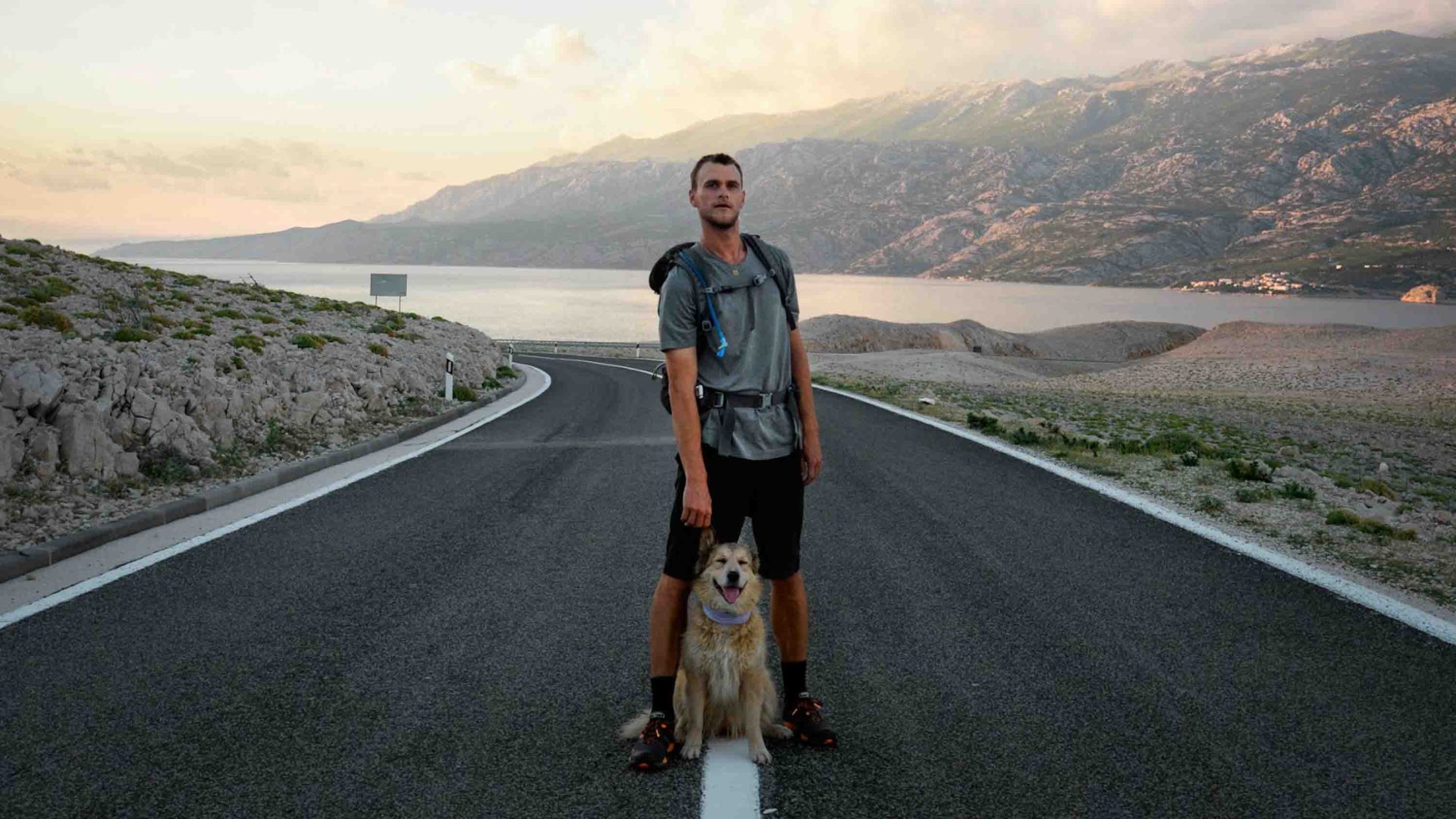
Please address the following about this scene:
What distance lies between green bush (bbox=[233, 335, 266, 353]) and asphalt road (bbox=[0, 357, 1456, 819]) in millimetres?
8725

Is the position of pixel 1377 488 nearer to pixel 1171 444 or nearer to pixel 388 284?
pixel 1171 444

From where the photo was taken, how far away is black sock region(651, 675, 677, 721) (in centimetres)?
383

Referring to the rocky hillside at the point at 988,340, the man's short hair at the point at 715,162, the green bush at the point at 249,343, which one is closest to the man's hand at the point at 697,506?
the man's short hair at the point at 715,162

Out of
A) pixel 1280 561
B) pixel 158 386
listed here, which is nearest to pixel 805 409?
pixel 1280 561

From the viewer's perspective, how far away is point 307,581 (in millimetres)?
6141

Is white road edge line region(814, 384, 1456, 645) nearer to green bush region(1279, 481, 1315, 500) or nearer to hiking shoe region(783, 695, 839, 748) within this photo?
green bush region(1279, 481, 1315, 500)

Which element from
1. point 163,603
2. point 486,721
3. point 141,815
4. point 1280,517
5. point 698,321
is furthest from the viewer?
point 1280,517

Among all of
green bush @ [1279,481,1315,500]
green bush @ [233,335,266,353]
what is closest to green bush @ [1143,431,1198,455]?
green bush @ [1279,481,1315,500]

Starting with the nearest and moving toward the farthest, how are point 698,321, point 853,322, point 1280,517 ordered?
point 698,321 < point 1280,517 < point 853,322

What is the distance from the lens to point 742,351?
3652 mm

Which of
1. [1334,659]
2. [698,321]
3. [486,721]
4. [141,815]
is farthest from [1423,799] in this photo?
[141,815]

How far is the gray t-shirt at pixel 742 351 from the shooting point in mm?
3627

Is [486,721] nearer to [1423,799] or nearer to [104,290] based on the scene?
[1423,799]

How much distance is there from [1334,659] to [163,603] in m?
6.31
